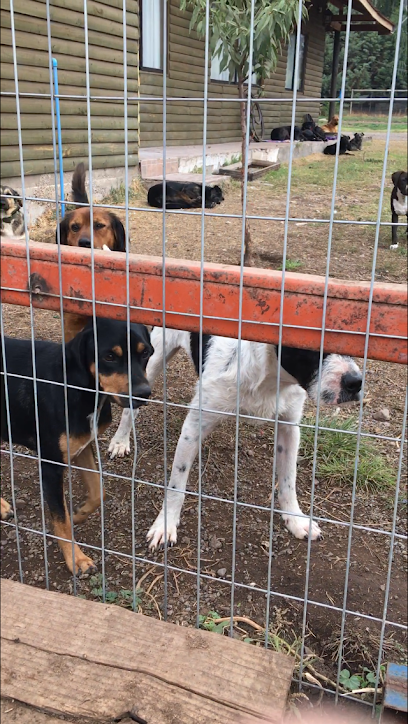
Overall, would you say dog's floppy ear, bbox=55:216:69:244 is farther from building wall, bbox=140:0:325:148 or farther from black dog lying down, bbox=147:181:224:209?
building wall, bbox=140:0:325:148

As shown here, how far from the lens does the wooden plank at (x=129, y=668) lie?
4.93ft

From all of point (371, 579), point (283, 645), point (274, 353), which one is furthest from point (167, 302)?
point (371, 579)

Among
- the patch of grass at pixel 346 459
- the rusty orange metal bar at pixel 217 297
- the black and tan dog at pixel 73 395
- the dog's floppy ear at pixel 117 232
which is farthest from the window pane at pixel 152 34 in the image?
the rusty orange metal bar at pixel 217 297

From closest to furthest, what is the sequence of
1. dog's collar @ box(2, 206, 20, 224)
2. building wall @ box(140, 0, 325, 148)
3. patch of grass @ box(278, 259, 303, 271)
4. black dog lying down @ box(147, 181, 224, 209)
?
dog's collar @ box(2, 206, 20, 224) < patch of grass @ box(278, 259, 303, 271) < black dog lying down @ box(147, 181, 224, 209) < building wall @ box(140, 0, 325, 148)

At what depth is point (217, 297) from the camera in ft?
4.76

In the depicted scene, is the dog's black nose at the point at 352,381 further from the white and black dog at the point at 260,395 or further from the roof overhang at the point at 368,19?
the roof overhang at the point at 368,19

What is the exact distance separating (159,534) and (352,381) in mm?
1123

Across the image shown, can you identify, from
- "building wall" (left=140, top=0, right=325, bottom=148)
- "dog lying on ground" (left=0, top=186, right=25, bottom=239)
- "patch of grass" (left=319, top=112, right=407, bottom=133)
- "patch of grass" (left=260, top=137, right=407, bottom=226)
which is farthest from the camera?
"building wall" (left=140, top=0, right=325, bottom=148)

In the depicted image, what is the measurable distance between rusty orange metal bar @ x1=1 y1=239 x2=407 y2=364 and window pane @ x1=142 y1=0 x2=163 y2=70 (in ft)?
36.4

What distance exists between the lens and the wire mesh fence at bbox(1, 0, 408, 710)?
139cm

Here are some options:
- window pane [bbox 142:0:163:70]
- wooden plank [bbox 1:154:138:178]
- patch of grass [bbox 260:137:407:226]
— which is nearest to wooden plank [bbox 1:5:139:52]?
wooden plank [bbox 1:154:138:178]

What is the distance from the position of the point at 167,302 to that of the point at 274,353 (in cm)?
86

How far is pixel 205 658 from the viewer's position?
1.63 meters

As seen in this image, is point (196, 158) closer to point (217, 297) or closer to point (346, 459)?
point (346, 459)
